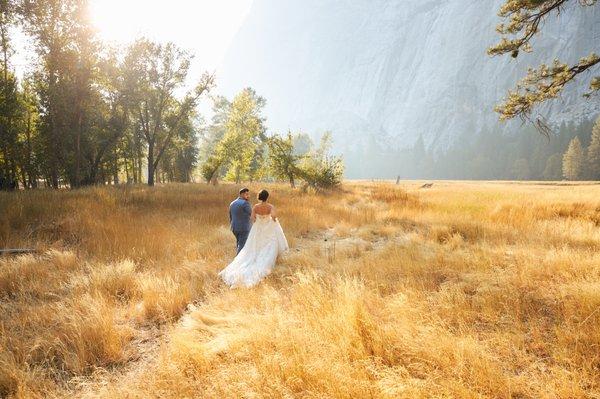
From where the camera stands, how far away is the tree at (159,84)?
998 inches

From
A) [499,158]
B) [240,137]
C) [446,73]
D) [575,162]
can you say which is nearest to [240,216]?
[240,137]

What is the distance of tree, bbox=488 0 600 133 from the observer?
10.3m

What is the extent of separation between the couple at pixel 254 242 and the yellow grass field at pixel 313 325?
14.8 inches

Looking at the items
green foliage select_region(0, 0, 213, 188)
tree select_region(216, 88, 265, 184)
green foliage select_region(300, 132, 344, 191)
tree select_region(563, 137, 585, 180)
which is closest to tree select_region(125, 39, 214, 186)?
green foliage select_region(0, 0, 213, 188)

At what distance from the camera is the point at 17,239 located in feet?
29.8

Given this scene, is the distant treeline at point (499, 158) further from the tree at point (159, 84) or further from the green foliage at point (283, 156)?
the tree at point (159, 84)

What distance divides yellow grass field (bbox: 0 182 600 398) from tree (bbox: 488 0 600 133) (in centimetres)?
489

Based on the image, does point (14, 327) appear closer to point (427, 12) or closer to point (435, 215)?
point (435, 215)

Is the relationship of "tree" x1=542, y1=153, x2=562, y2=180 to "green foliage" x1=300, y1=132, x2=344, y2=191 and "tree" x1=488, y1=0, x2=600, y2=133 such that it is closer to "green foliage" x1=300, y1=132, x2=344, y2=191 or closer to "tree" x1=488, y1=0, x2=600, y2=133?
"green foliage" x1=300, y1=132, x2=344, y2=191

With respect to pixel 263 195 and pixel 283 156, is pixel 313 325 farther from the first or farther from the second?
pixel 283 156

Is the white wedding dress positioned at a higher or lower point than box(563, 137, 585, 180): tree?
lower

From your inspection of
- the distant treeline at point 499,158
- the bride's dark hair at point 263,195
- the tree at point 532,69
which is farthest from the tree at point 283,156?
the distant treeline at point 499,158

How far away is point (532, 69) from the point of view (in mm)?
10977

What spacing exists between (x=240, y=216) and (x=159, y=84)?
77.2 ft
